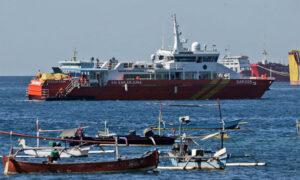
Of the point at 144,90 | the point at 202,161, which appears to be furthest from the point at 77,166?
the point at 144,90

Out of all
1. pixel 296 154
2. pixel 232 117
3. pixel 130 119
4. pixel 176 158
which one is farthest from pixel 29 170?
pixel 232 117

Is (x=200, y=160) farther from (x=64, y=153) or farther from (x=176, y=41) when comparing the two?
(x=176, y=41)

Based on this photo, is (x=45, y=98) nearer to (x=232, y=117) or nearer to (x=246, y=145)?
(x=232, y=117)

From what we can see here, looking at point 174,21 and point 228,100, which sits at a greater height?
point 174,21

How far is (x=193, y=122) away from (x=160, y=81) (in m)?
38.2

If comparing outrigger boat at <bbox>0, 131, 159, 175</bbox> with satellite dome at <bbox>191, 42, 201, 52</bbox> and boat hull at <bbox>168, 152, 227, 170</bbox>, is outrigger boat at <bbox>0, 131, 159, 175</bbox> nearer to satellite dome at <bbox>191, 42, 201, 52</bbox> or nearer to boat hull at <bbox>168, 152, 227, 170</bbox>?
boat hull at <bbox>168, 152, 227, 170</bbox>

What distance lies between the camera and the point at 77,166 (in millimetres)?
40188

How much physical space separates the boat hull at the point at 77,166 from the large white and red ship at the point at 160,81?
194 feet

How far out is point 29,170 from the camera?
40.2 meters

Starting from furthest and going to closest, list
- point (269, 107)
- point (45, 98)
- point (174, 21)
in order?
point (174, 21)
point (45, 98)
point (269, 107)

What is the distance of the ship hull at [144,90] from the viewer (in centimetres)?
10031

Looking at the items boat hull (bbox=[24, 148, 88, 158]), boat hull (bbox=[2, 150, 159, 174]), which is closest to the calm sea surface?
boat hull (bbox=[2, 150, 159, 174])

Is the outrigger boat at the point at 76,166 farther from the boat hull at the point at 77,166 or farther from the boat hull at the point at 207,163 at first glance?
the boat hull at the point at 207,163

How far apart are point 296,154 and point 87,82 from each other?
55633mm
